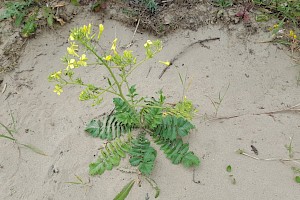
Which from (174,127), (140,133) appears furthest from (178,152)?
(140,133)

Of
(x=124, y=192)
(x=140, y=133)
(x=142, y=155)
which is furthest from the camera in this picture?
(x=140, y=133)

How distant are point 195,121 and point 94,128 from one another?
2.14ft

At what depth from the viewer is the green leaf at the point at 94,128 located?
2393 millimetres

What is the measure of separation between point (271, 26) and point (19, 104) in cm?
199

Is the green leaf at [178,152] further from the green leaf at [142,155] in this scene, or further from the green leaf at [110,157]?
the green leaf at [110,157]

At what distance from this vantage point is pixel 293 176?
219cm

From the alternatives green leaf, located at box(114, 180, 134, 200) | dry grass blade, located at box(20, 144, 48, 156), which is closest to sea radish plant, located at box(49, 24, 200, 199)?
green leaf, located at box(114, 180, 134, 200)

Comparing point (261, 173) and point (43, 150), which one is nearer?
point (261, 173)

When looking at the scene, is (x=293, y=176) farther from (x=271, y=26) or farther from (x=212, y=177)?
(x=271, y=26)

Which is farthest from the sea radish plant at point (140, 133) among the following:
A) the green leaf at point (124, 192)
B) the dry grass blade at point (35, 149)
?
the dry grass blade at point (35, 149)

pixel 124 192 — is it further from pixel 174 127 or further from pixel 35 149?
pixel 35 149

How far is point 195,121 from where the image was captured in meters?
2.46

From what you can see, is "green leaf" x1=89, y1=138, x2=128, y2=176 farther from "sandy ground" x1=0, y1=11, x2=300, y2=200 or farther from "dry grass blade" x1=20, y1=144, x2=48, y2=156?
"dry grass blade" x1=20, y1=144, x2=48, y2=156

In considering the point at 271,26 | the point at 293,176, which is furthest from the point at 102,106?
the point at 271,26
